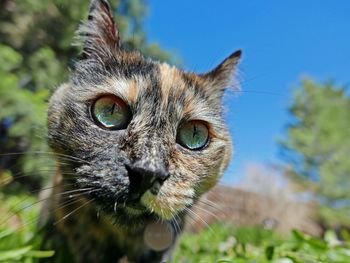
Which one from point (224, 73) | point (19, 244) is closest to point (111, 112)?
point (19, 244)

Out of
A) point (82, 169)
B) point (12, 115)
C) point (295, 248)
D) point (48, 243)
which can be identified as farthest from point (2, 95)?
point (295, 248)

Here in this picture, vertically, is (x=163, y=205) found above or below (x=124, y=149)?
below

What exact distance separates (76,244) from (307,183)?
20.3 metres

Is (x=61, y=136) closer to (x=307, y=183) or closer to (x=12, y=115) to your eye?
(x=12, y=115)

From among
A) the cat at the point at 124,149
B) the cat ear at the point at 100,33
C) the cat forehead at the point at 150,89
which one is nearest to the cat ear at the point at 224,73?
the cat at the point at 124,149

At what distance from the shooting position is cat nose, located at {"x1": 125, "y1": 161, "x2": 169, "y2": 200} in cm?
130

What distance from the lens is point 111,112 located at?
155cm

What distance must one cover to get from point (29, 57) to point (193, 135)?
631 centimetres

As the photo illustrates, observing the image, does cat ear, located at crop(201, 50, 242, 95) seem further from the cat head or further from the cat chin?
the cat chin

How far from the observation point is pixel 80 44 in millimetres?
1933

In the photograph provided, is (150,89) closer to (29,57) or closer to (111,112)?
(111,112)

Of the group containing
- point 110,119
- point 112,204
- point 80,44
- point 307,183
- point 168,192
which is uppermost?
point 307,183

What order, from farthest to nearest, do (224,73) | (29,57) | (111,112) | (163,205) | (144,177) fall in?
1. (29,57)
2. (224,73)
3. (111,112)
4. (163,205)
5. (144,177)

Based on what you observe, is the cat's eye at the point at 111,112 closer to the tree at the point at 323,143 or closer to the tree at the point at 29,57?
the tree at the point at 29,57
